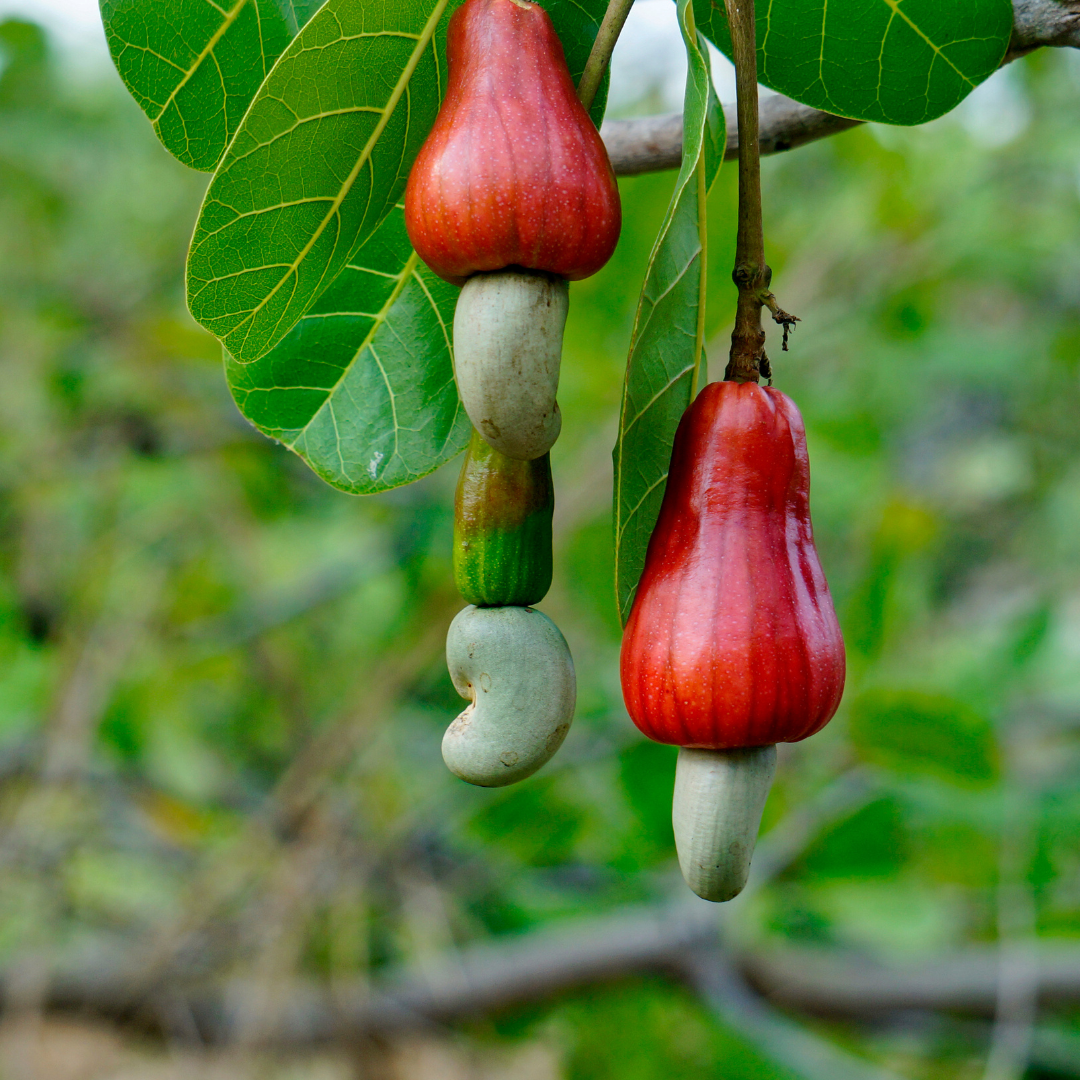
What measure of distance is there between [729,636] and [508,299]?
208 mm

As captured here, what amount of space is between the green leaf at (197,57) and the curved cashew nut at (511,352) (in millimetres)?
278

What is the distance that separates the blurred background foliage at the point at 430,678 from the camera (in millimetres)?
2148

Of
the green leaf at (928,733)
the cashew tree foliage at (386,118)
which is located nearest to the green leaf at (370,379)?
the cashew tree foliage at (386,118)

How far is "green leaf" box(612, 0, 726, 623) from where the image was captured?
61 cm

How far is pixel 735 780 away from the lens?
578 millimetres

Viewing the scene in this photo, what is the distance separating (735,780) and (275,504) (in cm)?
246

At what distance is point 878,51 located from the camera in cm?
73

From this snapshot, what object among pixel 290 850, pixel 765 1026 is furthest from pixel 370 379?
pixel 765 1026

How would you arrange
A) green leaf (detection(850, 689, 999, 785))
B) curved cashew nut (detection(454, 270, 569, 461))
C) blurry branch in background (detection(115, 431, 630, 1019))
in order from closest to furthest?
curved cashew nut (detection(454, 270, 569, 461)) < green leaf (detection(850, 689, 999, 785)) < blurry branch in background (detection(115, 431, 630, 1019))

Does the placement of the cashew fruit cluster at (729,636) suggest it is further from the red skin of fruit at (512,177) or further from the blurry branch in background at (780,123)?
the blurry branch in background at (780,123)

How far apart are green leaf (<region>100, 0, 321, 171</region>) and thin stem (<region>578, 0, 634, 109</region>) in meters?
0.21

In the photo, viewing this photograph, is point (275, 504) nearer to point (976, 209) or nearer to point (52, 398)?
point (52, 398)

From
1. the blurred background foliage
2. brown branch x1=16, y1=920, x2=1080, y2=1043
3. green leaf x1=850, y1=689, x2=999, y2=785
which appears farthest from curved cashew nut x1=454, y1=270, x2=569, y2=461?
brown branch x1=16, y1=920, x2=1080, y2=1043

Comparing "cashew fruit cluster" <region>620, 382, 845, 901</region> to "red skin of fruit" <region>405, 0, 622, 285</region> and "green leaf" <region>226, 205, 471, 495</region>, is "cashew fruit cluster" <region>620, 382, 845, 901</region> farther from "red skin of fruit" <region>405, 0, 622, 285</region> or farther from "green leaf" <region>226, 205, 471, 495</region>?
"green leaf" <region>226, 205, 471, 495</region>
